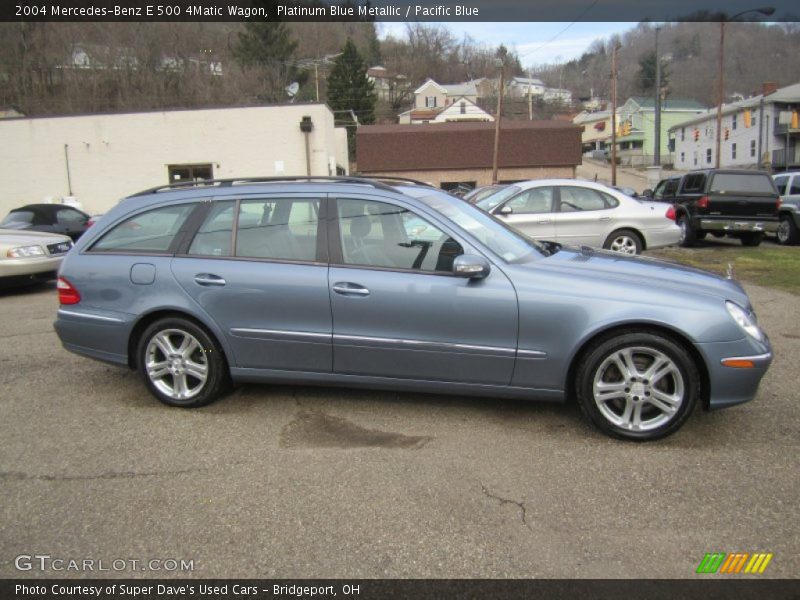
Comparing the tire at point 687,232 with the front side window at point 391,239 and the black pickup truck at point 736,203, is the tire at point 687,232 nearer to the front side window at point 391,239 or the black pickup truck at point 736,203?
the black pickup truck at point 736,203

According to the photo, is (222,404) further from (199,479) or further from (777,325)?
(777,325)

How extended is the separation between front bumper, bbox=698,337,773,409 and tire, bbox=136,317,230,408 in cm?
317

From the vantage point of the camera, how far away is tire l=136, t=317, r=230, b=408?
4.27m

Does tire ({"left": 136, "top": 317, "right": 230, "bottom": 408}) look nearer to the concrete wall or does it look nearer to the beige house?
the beige house

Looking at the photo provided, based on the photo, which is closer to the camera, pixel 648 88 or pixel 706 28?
pixel 706 28

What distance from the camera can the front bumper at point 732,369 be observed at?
353cm

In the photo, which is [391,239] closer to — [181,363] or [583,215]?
[181,363]

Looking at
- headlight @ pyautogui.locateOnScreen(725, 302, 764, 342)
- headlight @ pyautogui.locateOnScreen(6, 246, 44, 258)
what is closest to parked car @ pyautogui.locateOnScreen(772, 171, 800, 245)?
headlight @ pyautogui.locateOnScreen(725, 302, 764, 342)

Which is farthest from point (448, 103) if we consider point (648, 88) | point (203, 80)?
point (203, 80)

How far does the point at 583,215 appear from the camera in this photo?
1016cm

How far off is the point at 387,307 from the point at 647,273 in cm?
171
